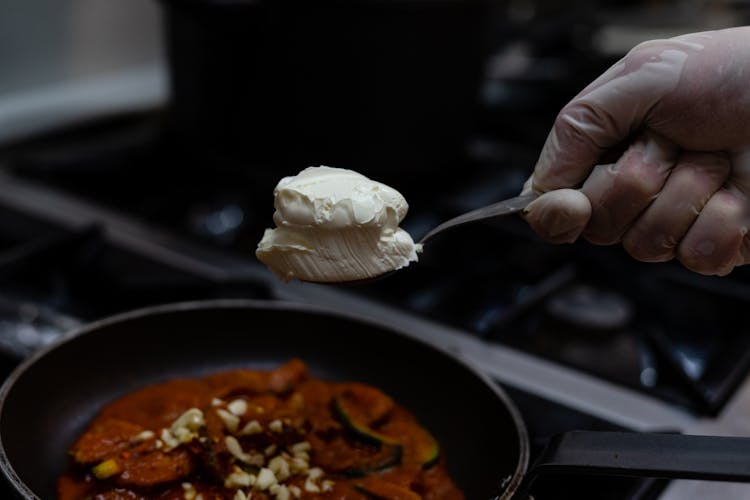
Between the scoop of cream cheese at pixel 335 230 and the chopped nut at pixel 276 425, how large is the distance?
14cm

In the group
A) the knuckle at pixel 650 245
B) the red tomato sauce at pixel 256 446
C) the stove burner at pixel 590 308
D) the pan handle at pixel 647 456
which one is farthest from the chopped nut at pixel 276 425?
the stove burner at pixel 590 308

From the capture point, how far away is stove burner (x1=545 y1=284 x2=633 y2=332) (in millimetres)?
1037

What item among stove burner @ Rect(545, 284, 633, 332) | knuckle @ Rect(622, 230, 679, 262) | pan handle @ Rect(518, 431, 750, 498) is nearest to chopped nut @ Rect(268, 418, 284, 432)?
pan handle @ Rect(518, 431, 750, 498)

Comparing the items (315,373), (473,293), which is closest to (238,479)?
(315,373)

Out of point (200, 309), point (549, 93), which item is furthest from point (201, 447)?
point (549, 93)

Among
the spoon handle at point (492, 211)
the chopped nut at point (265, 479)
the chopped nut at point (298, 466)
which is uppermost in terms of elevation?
the spoon handle at point (492, 211)

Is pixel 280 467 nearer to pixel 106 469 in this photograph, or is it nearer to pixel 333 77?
pixel 106 469

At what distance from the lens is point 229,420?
2.38ft

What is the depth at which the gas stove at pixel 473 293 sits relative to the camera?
90 centimetres

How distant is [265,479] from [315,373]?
230 mm

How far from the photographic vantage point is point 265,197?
1.24 m

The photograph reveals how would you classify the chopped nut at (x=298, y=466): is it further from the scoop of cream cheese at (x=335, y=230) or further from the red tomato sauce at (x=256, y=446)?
the scoop of cream cheese at (x=335, y=230)

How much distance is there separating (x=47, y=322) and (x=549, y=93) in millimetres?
1168

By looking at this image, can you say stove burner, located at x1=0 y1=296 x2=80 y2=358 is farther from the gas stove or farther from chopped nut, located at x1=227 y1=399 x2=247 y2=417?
chopped nut, located at x1=227 y1=399 x2=247 y2=417
